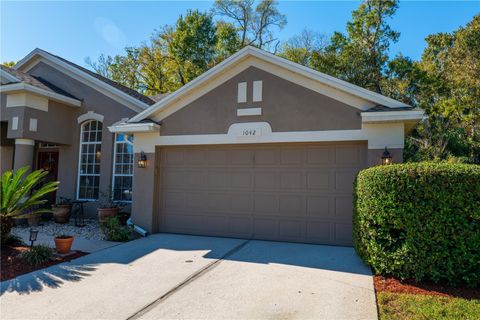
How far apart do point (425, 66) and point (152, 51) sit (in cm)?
1969

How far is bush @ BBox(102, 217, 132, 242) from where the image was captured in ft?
26.9

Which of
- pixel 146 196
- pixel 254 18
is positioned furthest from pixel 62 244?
pixel 254 18

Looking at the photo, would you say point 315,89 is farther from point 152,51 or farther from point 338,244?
point 152,51

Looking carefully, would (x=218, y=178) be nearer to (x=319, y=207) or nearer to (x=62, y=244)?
(x=319, y=207)

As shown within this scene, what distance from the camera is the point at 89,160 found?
1204cm

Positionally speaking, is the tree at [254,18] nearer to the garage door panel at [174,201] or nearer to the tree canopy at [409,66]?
the tree canopy at [409,66]

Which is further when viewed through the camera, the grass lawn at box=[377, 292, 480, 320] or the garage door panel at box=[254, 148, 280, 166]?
the garage door panel at box=[254, 148, 280, 166]

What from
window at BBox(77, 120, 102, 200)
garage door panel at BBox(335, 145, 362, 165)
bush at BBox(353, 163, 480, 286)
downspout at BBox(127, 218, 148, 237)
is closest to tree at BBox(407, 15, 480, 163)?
garage door panel at BBox(335, 145, 362, 165)

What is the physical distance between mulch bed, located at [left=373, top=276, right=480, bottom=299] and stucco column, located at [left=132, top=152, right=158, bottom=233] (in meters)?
6.00

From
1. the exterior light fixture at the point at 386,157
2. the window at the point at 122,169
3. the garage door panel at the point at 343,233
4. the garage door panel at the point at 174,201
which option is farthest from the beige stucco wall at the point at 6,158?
the exterior light fixture at the point at 386,157

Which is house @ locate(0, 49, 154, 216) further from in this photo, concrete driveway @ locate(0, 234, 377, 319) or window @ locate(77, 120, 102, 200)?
concrete driveway @ locate(0, 234, 377, 319)

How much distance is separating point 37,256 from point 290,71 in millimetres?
6771

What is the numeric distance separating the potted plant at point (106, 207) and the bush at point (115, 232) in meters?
0.93

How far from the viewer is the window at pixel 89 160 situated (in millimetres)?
11859
